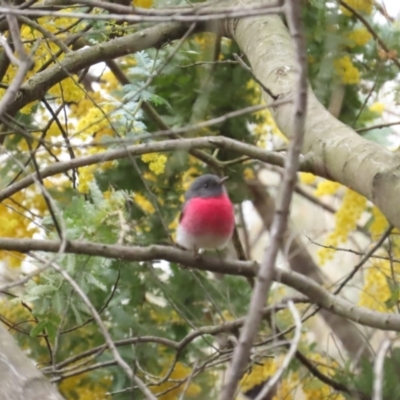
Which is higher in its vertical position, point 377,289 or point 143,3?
point 143,3

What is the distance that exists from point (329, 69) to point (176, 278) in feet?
3.96

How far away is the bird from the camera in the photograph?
84.4 inches

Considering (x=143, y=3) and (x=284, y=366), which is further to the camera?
(x=143, y=3)

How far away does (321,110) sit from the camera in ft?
6.07

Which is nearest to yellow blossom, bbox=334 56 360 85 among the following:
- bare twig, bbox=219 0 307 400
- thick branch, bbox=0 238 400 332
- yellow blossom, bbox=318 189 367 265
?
yellow blossom, bbox=318 189 367 265

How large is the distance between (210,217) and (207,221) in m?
0.02

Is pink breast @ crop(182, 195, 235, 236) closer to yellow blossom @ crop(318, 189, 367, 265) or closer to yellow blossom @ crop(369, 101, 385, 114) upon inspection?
yellow blossom @ crop(318, 189, 367, 265)

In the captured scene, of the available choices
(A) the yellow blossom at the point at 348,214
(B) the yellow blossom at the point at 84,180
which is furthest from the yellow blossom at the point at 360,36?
(B) the yellow blossom at the point at 84,180

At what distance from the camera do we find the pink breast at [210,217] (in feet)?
7.05

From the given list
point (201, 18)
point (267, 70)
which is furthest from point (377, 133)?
point (201, 18)

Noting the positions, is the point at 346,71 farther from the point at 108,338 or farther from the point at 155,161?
the point at 108,338

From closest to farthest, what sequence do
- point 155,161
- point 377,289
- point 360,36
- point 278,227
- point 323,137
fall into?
point 278,227 → point 323,137 → point 155,161 → point 360,36 → point 377,289

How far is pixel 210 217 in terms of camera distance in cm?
216

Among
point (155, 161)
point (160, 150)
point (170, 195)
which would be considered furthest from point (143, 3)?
point (160, 150)
